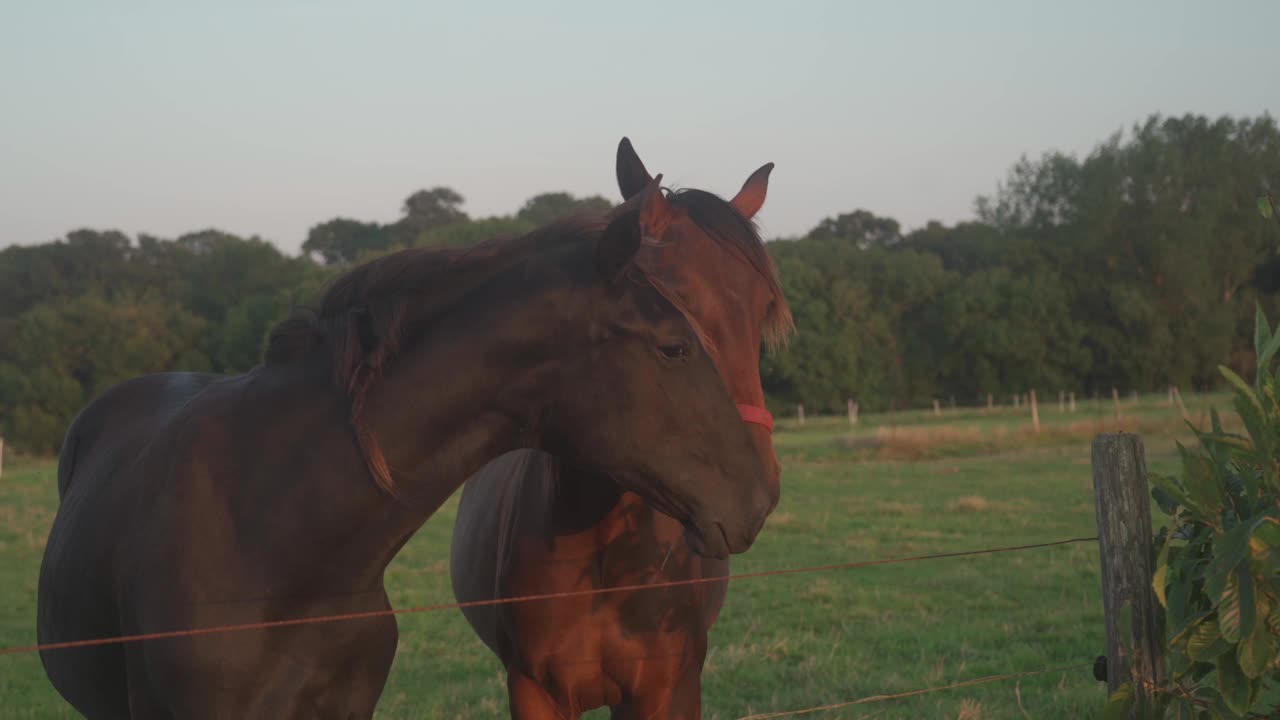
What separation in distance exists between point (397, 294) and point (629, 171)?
0.89 metres

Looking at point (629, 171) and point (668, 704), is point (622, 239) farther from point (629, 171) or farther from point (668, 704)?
point (668, 704)

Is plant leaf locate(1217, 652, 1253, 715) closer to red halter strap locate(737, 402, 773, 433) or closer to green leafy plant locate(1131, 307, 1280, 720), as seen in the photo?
green leafy plant locate(1131, 307, 1280, 720)

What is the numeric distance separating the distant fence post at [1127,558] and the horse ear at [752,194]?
1.28 metres

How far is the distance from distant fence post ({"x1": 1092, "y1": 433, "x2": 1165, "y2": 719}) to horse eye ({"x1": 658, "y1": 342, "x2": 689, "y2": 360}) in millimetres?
1321

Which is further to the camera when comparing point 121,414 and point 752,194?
point 121,414

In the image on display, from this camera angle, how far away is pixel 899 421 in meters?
38.3

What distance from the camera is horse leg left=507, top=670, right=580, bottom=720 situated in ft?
10.5

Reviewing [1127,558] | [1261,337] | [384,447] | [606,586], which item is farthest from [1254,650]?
[384,447]

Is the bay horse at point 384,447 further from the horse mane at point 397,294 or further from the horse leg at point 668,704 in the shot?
the horse leg at point 668,704

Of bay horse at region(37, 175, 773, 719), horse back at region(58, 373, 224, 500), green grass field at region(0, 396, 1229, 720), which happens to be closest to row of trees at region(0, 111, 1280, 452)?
green grass field at region(0, 396, 1229, 720)

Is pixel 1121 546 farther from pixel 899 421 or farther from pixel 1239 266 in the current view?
pixel 1239 266

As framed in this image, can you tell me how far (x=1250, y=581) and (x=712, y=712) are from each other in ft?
11.6

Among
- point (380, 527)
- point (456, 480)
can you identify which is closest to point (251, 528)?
point (380, 527)

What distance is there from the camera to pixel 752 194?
3215mm
